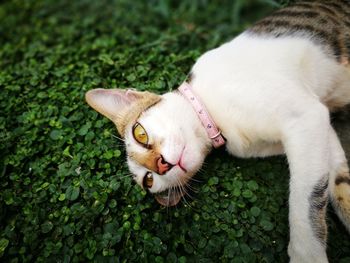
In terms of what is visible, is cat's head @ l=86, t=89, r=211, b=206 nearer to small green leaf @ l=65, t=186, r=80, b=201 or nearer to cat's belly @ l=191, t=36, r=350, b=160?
cat's belly @ l=191, t=36, r=350, b=160

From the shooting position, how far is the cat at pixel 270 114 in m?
2.16

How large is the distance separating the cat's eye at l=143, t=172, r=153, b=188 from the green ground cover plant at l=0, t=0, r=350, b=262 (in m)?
0.06

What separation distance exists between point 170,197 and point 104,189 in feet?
1.47

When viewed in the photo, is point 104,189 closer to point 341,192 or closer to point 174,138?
point 174,138

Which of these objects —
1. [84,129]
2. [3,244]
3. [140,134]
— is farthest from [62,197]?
[140,134]

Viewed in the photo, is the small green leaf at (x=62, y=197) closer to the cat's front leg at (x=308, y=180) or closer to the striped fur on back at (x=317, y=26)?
the cat's front leg at (x=308, y=180)

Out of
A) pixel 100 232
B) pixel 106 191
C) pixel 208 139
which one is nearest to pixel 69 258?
pixel 100 232

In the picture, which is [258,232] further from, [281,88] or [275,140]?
[281,88]

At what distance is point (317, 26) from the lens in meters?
2.61

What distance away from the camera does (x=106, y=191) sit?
238 cm

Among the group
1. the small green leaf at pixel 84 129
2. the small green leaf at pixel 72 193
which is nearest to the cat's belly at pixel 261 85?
the small green leaf at pixel 84 129

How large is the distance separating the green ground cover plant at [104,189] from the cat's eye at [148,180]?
0.06m

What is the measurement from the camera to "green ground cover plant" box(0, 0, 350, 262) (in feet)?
7.34

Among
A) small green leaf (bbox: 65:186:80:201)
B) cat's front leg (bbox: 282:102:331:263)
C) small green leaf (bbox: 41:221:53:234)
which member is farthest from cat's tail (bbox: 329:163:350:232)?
small green leaf (bbox: 41:221:53:234)
